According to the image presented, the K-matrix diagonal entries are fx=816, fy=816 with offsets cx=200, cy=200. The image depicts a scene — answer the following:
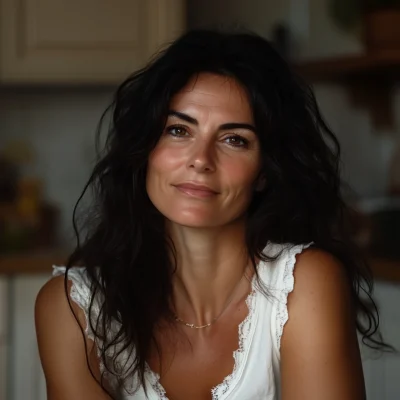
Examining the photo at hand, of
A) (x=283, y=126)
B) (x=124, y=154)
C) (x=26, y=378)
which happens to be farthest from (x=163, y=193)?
(x=26, y=378)

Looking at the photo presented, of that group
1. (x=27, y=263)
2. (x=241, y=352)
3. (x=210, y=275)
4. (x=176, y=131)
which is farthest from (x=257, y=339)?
(x=27, y=263)

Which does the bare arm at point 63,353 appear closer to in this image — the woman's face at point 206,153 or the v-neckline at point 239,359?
the v-neckline at point 239,359

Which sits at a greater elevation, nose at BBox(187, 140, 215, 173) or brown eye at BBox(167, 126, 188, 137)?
brown eye at BBox(167, 126, 188, 137)

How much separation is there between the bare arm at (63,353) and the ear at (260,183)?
0.36 m

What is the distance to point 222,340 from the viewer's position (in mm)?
1383

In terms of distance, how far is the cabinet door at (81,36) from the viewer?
2383 mm

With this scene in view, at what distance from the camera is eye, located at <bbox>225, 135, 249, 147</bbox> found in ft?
4.30

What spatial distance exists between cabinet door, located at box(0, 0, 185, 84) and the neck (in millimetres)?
1125

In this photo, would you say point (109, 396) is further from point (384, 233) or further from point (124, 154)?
point (384, 233)

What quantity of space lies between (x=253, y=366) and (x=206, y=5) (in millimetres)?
1746

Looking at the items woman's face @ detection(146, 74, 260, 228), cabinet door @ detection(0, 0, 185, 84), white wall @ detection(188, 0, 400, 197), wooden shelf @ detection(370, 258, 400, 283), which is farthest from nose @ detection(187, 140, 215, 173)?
white wall @ detection(188, 0, 400, 197)

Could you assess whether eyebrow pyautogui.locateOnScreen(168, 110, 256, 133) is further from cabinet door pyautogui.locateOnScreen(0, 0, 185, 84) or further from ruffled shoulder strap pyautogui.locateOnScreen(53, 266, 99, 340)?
cabinet door pyautogui.locateOnScreen(0, 0, 185, 84)

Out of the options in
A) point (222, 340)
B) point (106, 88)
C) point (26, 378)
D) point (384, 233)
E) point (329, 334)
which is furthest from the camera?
point (106, 88)

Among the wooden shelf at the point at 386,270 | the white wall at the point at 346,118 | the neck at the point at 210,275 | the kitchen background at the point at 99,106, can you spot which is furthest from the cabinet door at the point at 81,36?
the neck at the point at 210,275
